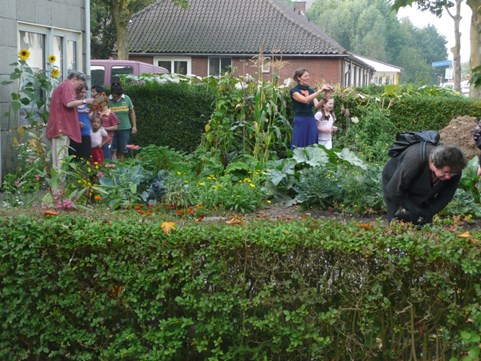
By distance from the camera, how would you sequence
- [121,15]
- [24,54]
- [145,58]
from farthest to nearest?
[145,58], [121,15], [24,54]

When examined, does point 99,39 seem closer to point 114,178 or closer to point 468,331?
point 114,178

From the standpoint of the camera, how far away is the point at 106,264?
17.5ft

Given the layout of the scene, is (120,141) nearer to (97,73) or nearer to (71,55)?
(71,55)

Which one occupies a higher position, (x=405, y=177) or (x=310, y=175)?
(x=405, y=177)

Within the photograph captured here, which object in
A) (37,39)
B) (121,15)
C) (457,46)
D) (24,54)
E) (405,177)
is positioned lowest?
(405,177)

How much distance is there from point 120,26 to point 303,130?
30597mm

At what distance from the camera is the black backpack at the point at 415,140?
22.1 feet

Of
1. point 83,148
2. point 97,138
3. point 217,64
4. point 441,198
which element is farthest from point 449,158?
point 217,64

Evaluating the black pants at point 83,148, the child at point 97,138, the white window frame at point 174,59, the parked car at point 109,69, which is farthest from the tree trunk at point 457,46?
the black pants at point 83,148

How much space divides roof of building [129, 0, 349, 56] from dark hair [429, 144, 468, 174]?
4244cm

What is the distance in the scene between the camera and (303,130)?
14266 mm

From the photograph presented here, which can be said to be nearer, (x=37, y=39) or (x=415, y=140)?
(x=415, y=140)

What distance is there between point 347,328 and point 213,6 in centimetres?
5121

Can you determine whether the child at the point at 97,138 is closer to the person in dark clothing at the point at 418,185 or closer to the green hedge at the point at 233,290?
the person in dark clothing at the point at 418,185
